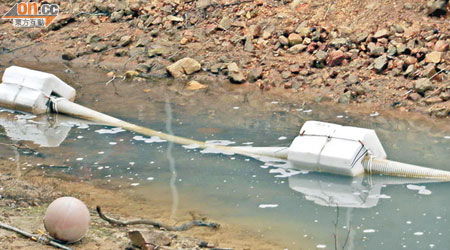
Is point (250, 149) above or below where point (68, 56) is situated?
above

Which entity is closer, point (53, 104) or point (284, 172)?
point (284, 172)

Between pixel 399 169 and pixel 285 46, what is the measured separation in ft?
15.2

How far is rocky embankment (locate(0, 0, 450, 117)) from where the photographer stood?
10.7m

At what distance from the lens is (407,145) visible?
29.6ft

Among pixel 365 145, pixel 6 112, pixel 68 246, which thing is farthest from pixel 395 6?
pixel 68 246

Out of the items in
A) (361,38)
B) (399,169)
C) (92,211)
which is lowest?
(92,211)

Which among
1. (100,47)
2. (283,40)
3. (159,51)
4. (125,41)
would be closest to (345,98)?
(283,40)

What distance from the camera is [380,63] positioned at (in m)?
11.0

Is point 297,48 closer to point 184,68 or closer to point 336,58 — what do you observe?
point 336,58

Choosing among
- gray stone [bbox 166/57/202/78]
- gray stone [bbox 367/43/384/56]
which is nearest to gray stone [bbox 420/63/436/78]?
gray stone [bbox 367/43/384/56]

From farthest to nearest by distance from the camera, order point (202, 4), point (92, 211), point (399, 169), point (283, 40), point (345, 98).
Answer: point (202, 4)
point (283, 40)
point (345, 98)
point (399, 169)
point (92, 211)

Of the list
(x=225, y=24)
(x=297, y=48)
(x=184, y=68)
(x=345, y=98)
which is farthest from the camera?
(x=225, y=24)

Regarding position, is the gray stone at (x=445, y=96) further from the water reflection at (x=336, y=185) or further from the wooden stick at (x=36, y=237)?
the wooden stick at (x=36, y=237)

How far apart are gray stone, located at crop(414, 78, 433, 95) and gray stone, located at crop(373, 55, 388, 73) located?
2.47ft
